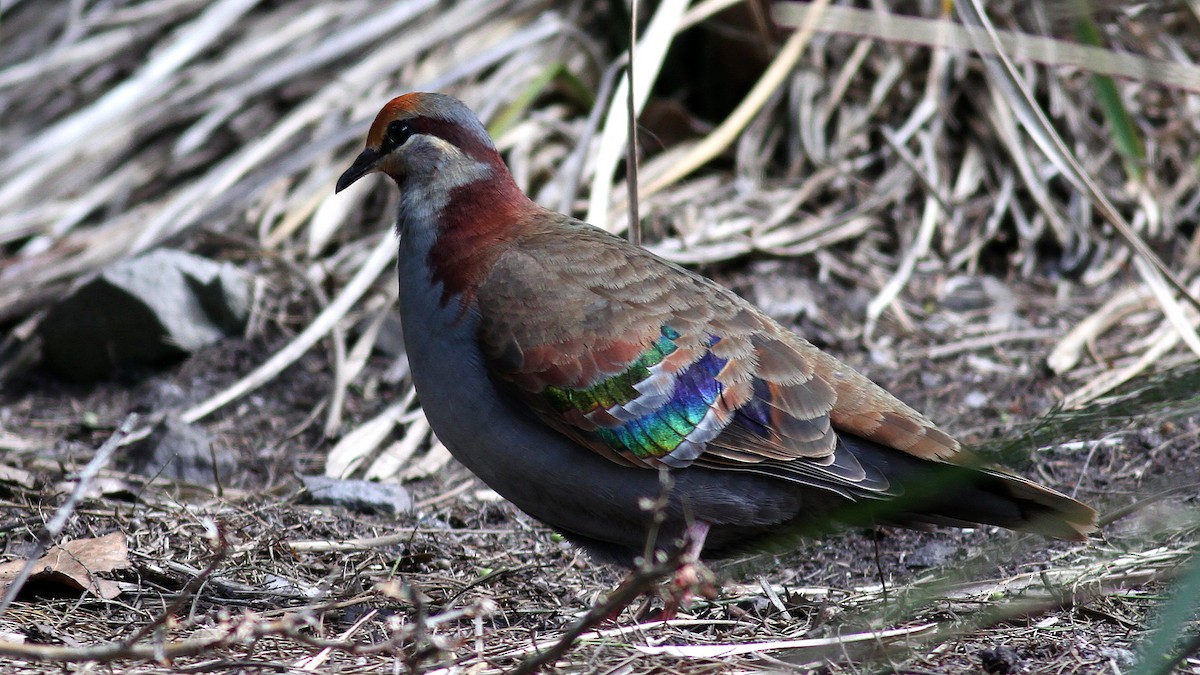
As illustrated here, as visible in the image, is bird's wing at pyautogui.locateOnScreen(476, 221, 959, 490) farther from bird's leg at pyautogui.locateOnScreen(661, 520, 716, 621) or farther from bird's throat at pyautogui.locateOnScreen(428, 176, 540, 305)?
bird's leg at pyautogui.locateOnScreen(661, 520, 716, 621)

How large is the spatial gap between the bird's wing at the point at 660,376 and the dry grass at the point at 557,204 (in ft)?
1.38

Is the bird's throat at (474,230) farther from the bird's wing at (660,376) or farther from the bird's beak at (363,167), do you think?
the bird's beak at (363,167)

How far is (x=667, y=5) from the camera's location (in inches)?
195

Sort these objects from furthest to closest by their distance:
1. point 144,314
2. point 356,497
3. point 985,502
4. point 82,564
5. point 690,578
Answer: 1. point 144,314
2. point 356,497
3. point 985,502
4. point 82,564
5. point 690,578

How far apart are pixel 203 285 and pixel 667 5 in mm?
2089

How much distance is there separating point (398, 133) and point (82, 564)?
4.54 ft

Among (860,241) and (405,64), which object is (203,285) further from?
(860,241)

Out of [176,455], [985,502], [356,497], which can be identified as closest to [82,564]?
[356,497]

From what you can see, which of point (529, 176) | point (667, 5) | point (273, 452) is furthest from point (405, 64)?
point (273, 452)

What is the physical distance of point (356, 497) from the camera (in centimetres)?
376

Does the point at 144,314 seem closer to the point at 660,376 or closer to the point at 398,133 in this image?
the point at 398,133

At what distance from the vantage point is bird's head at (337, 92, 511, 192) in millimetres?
3445

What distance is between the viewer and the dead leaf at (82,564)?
9.31 feet

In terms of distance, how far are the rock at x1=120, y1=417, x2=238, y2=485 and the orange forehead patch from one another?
1164 millimetres
